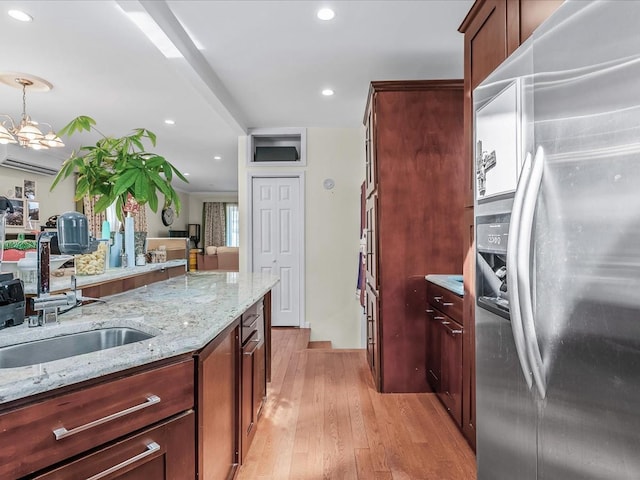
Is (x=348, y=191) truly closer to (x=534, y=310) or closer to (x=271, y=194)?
(x=271, y=194)

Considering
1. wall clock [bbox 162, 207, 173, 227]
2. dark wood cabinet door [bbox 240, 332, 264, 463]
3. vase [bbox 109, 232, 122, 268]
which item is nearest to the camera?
dark wood cabinet door [bbox 240, 332, 264, 463]

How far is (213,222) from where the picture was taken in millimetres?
13086

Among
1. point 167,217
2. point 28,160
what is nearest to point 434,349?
point 28,160

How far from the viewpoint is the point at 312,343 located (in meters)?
4.55

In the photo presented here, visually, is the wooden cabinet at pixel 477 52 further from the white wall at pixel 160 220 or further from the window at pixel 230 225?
the window at pixel 230 225

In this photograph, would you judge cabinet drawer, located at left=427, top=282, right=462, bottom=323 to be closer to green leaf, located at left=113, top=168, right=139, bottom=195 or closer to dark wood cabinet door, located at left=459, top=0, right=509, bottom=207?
dark wood cabinet door, located at left=459, top=0, right=509, bottom=207

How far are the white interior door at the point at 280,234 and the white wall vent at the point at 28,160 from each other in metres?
4.12

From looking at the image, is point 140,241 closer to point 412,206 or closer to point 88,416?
point 88,416

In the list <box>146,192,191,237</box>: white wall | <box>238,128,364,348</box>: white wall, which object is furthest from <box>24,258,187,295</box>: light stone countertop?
<box>146,192,191,237</box>: white wall

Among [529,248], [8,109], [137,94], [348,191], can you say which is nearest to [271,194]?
[348,191]

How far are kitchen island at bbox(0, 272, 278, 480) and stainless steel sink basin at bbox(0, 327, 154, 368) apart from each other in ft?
0.07

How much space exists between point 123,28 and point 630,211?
2999 mm

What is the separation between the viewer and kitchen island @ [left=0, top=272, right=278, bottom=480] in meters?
0.76

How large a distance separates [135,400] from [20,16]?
277 centimetres
